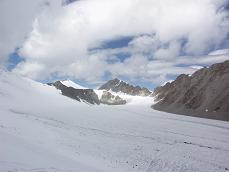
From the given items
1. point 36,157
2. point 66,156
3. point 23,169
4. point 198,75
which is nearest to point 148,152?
point 66,156

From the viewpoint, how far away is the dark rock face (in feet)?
404

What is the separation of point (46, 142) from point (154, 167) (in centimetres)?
1194

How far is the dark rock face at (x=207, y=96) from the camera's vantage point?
4844 inches

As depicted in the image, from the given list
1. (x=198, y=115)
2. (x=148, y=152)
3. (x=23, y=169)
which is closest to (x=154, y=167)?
(x=148, y=152)

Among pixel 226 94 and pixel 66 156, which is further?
pixel 226 94

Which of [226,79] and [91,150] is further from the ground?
[226,79]

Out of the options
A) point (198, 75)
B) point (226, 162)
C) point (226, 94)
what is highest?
point (198, 75)

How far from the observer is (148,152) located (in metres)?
35.5

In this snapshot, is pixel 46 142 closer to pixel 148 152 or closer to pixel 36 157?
Answer: pixel 36 157

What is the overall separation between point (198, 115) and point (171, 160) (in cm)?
9765

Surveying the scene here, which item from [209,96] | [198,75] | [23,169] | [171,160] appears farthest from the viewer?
[198,75]

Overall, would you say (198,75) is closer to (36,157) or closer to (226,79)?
(226,79)

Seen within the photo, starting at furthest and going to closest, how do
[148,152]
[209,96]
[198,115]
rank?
1. [209,96]
2. [198,115]
3. [148,152]

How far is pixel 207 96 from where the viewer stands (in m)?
143
